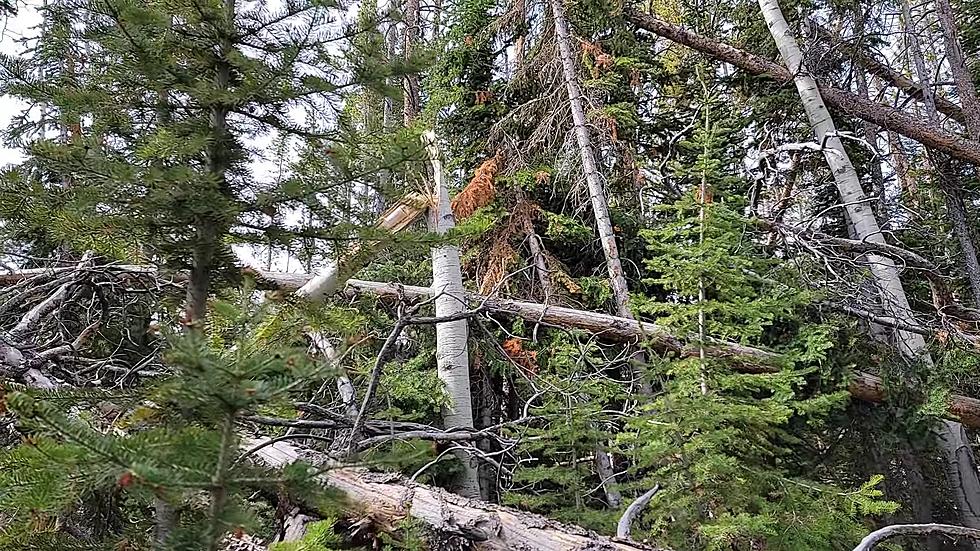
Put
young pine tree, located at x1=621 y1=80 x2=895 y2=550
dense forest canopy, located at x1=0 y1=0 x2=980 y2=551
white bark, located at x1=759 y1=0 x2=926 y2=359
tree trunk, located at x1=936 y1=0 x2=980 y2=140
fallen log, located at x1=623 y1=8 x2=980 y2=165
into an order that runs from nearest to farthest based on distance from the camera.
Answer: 1. dense forest canopy, located at x1=0 y1=0 x2=980 y2=551
2. young pine tree, located at x1=621 y1=80 x2=895 y2=550
3. white bark, located at x1=759 y1=0 x2=926 y2=359
4. fallen log, located at x1=623 y1=8 x2=980 y2=165
5. tree trunk, located at x1=936 y1=0 x2=980 y2=140

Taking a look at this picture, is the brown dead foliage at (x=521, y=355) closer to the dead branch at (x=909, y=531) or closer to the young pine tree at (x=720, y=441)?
the young pine tree at (x=720, y=441)

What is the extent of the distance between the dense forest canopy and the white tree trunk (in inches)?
1.6

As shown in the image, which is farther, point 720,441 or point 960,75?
point 960,75

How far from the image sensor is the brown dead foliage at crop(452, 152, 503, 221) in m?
6.08

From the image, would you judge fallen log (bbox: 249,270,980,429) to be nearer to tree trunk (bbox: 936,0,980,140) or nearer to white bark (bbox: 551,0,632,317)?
white bark (bbox: 551,0,632,317)

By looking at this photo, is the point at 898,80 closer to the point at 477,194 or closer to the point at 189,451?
the point at 477,194

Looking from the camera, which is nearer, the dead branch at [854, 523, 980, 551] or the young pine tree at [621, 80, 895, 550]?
the dead branch at [854, 523, 980, 551]

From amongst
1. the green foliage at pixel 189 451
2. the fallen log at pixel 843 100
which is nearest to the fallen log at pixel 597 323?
the fallen log at pixel 843 100

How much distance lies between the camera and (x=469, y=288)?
21.4 ft

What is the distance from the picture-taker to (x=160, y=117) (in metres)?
1.84

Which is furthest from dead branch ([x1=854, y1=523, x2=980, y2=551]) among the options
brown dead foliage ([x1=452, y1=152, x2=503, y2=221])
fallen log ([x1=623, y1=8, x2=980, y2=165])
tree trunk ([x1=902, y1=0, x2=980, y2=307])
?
fallen log ([x1=623, y1=8, x2=980, y2=165])

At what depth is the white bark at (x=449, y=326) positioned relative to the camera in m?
4.59

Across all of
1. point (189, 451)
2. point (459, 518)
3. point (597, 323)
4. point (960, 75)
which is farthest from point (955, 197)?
point (189, 451)

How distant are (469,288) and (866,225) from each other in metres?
4.22
